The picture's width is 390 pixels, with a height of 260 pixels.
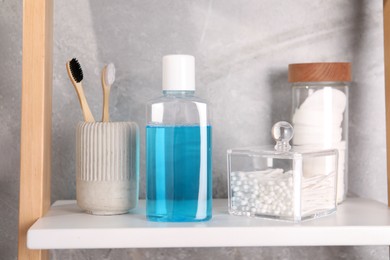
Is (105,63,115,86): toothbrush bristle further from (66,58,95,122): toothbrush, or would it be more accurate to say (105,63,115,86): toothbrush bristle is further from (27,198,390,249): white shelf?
(27,198,390,249): white shelf

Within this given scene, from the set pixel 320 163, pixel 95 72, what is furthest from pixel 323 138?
pixel 95 72

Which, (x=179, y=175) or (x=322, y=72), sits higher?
(x=322, y=72)

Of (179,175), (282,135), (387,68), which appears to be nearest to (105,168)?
(179,175)

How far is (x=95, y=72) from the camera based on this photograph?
722 mm

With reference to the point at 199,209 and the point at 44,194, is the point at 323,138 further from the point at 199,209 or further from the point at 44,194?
the point at 44,194

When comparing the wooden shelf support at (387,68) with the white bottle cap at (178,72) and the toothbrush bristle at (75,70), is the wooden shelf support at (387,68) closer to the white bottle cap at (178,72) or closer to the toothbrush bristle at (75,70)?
the white bottle cap at (178,72)

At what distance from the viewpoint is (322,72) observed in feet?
2.13

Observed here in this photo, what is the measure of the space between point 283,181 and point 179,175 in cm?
10

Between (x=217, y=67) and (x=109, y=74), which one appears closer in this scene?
(x=109, y=74)

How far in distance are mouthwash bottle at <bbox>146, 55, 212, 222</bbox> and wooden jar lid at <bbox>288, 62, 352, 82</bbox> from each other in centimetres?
14

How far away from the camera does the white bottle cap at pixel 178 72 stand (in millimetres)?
579

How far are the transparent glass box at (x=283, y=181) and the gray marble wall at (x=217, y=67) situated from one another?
0.13 meters

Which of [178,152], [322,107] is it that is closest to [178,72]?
[178,152]

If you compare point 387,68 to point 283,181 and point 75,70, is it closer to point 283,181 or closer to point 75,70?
point 283,181
